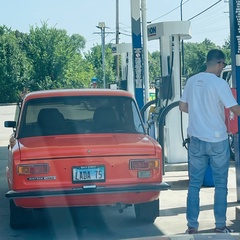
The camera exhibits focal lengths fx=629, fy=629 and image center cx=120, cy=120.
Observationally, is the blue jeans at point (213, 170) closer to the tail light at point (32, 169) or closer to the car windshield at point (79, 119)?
the car windshield at point (79, 119)

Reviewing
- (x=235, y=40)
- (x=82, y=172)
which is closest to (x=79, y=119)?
(x=82, y=172)

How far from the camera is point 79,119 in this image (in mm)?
8539

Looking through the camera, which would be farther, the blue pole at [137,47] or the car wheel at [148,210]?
the blue pole at [137,47]

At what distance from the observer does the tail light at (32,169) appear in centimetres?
705

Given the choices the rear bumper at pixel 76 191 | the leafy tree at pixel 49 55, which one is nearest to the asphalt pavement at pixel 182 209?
the rear bumper at pixel 76 191

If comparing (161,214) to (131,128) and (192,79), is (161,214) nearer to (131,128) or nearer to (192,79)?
(131,128)

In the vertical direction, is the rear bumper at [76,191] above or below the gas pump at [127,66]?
below

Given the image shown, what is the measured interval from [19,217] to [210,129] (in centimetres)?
263

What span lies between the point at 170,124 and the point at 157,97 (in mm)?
657

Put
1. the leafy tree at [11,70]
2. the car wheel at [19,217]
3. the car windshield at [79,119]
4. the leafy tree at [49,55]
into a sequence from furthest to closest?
the leafy tree at [11,70], the leafy tree at [49,55], the car windshield at [79,119], the car wheel at [19,217]

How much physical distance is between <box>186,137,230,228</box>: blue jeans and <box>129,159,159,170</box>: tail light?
498 millimetres

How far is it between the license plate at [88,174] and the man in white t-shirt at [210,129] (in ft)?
3.37

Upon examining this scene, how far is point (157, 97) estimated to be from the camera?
13.3m

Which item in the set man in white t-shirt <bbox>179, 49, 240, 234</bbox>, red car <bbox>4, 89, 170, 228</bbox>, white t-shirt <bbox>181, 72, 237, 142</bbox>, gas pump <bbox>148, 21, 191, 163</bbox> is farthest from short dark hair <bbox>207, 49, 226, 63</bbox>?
gas pump <bbox>148, 21, 191, 163</bbox>
